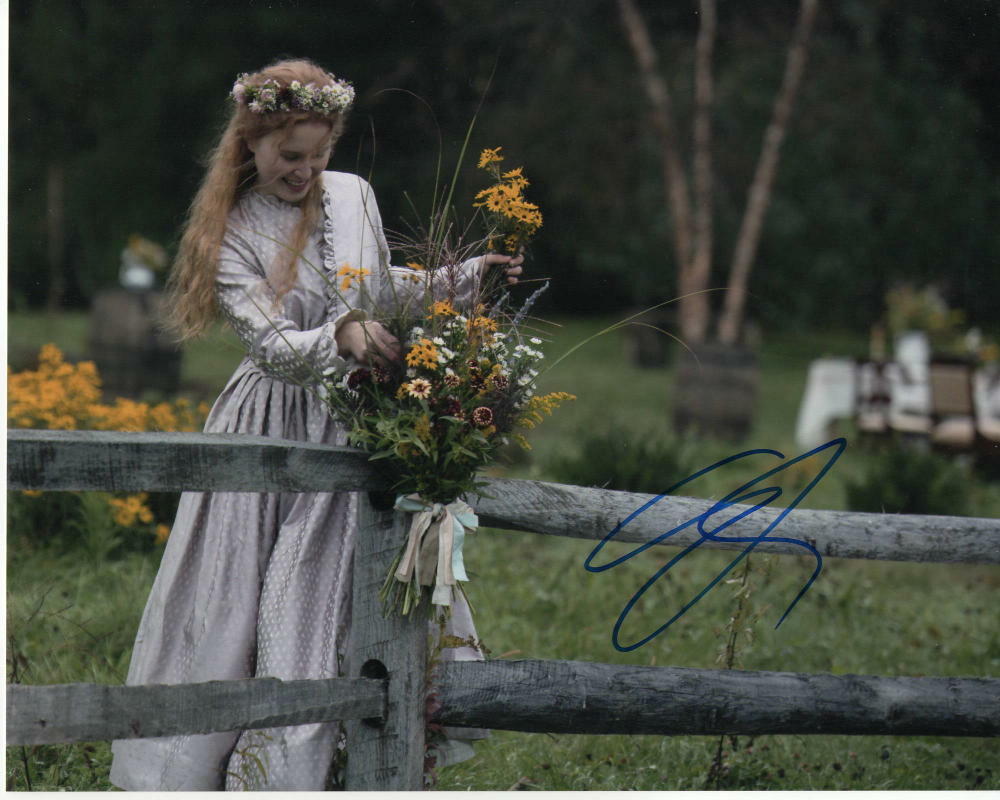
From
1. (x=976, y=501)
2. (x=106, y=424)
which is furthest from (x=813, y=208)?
(x=106, y=424)

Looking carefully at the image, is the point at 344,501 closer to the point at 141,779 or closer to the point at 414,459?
the point at 414,459

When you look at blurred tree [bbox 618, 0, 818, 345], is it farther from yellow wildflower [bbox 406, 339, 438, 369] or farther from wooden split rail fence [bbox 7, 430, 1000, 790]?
yellow wildflower [bbox 406, 339, 438, 369]

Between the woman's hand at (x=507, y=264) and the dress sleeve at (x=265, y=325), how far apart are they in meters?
0.35

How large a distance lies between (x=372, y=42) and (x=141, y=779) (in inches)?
609

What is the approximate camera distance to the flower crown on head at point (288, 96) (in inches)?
117

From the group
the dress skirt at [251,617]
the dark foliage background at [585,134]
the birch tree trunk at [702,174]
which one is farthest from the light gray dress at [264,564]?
the dark foliage background at [585,134]

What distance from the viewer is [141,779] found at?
2.96m

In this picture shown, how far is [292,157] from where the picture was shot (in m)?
3.06

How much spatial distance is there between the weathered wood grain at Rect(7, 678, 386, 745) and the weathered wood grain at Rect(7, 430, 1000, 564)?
16.0 inches

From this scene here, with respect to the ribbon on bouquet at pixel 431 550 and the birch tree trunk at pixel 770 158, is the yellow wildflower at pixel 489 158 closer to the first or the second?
the ribbon on bouquet at pixel 431 550

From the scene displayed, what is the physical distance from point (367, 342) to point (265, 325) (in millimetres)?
307

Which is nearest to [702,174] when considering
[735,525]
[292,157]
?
[735,525]

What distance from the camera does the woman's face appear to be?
9.91ft

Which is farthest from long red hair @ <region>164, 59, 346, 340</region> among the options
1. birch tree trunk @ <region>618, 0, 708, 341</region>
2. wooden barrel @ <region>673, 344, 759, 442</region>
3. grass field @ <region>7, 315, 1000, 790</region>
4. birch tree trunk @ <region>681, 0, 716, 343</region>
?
birch tree trunk @ <region>618, 0, 708, 341</region>
